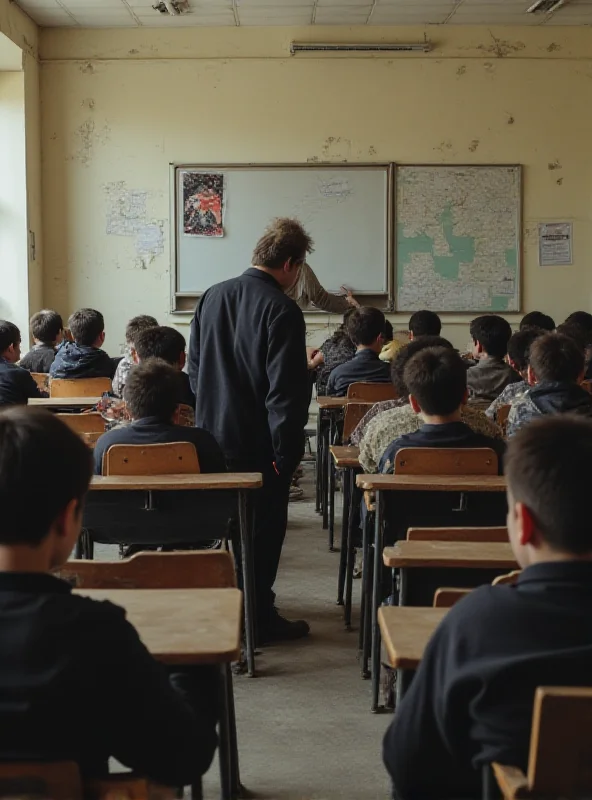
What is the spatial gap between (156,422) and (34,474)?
6.66 ft

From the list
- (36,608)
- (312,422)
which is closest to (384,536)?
(36,608)

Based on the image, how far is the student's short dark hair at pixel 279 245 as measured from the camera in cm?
353

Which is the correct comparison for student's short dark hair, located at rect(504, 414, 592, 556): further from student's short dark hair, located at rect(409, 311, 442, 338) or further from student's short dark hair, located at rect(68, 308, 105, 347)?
student's short dark hair, located at rect(409, 311, 442, 338)

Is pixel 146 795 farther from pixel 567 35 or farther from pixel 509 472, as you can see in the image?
pixel 567 35

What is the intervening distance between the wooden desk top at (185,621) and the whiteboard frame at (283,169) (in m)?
6.94

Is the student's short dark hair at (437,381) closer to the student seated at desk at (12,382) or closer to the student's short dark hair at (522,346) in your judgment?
the student's short dark hair at (522,346)

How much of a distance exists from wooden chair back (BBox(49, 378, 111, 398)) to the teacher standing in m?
1.95

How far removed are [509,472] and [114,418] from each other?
3086 mm

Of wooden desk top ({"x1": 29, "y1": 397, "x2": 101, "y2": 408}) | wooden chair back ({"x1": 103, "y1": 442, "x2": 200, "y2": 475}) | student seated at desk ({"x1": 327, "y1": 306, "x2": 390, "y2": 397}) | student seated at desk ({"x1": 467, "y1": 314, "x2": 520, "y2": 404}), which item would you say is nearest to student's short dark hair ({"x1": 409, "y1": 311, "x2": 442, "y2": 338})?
student seated at desk ({"x1": 327, "y1": 306, "x2": 390, "y2": 397})

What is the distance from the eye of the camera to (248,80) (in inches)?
334

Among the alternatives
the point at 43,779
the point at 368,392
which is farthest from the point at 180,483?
the point at 368,392

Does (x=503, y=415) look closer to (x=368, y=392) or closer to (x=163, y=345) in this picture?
(x=368, y=392)

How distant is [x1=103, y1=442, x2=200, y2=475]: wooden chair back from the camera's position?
311 centimetres

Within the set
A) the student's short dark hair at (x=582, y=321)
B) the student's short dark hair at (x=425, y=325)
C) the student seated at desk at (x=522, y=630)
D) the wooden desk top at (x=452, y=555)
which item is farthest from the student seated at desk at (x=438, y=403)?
the student's short dark hair at (x=582, y=321)
